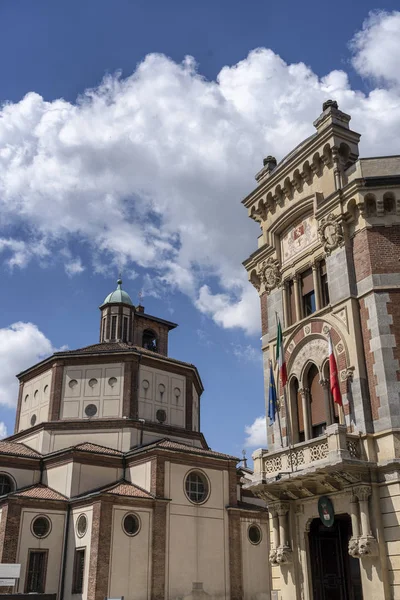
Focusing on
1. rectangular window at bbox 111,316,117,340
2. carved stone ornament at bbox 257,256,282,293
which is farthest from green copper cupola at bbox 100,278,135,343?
carved stone ornament at bbox 257,256,282,293

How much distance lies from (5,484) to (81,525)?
738 centimetres

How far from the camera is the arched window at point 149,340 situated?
54.6 meters

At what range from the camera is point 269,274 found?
23938 mm

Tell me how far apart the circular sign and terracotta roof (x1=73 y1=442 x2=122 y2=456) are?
24.9 m

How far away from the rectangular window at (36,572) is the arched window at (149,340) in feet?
74.1

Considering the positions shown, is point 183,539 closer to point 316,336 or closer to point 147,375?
point 147,375

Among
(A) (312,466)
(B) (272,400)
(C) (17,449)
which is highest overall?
(C) (17,449)

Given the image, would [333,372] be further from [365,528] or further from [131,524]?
[131,524]

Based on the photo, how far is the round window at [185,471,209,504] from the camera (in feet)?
128

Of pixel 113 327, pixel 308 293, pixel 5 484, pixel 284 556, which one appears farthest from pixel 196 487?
pixel 308 293

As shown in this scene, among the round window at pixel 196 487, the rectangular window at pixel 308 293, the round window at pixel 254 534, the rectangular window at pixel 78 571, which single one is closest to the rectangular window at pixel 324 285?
the rectangular window at pixel 308 293

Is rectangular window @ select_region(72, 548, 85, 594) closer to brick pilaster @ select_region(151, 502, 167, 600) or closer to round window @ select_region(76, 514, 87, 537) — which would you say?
round window @ select_region(76, 514, 87, 537)

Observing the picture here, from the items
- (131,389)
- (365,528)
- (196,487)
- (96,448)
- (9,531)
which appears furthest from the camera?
(131,389)

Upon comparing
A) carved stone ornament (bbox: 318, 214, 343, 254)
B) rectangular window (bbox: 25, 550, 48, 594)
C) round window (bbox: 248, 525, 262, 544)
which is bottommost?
rectangular window (bbox: 25, 550, 48, 594)
